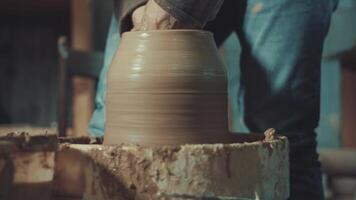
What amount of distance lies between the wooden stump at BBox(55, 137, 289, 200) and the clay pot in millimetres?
79

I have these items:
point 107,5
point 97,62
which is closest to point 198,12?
point 97,62

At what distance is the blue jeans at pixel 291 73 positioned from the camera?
1.25 m

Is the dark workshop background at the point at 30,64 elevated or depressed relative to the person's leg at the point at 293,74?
elevated

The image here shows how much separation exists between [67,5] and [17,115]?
1.02 meters

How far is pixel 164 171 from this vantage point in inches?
32.4

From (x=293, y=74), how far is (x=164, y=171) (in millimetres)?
543

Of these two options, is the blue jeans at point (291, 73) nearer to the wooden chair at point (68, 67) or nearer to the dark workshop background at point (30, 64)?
the wooden chair at point (68, 67)

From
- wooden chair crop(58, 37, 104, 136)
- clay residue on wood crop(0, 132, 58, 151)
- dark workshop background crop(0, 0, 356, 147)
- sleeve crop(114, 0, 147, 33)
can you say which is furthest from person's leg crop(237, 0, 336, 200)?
dark workshop background crop(0, 0, 356, 147)

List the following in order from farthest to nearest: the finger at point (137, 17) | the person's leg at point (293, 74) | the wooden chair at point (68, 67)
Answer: the wooden chair at point (68, 67) → the person's leg at point (293, 74) → the finger at point (137, 17)

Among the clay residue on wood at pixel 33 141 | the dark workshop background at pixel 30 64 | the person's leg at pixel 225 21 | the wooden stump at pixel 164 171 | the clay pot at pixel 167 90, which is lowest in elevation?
the wooden stump at pixel 164 171

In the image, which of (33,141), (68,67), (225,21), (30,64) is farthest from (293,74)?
(30,64)

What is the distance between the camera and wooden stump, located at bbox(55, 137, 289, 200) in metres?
0.82

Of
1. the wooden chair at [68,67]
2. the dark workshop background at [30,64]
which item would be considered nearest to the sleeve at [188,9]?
the wooden chair at [68,67]

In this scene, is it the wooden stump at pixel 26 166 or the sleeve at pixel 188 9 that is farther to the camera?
the sleeve at pixel 188 9
